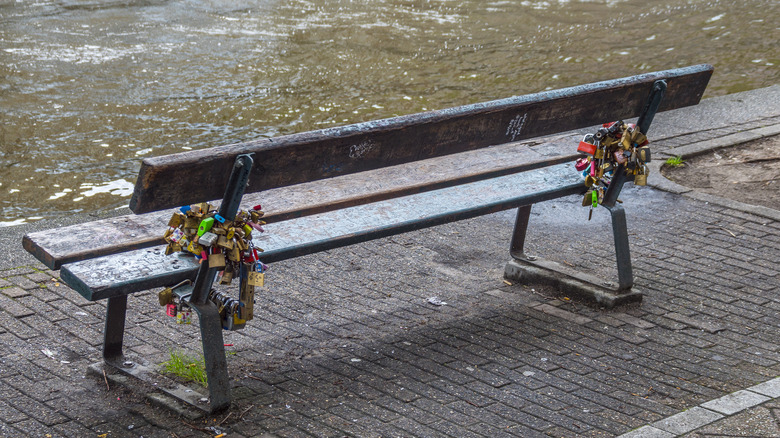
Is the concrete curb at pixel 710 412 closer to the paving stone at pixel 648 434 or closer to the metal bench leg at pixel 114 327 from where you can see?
the paving stone at pixel 648 434

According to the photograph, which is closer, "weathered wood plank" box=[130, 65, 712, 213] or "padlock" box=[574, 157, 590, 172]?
"weathered wood plank" box=[130, 65, 712, 213]

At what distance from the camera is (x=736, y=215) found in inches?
236

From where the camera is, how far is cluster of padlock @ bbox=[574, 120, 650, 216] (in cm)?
455

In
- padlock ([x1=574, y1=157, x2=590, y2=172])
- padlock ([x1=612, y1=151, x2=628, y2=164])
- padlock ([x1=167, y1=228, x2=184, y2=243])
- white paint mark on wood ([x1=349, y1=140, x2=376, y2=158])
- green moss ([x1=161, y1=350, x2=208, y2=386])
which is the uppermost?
white paint mark on wood ([x1=349, y1=140, x2=376, y2=158])

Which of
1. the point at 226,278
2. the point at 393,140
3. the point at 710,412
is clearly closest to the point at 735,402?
the point at 710,412

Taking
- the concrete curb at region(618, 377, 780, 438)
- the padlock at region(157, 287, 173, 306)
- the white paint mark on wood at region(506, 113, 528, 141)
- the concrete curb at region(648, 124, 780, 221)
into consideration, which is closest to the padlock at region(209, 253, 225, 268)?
the padlock at region(157, 287, 173, 306)

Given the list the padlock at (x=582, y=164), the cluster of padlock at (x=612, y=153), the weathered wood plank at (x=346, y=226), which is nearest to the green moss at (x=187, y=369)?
the weathered wood plank at (x=346, y=226)

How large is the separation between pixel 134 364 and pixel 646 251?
3219 millimetres

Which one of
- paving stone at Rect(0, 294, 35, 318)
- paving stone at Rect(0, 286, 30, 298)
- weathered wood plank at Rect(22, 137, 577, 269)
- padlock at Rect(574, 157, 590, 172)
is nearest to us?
weathered wood plank at Rect(22, 137, 577, 269)

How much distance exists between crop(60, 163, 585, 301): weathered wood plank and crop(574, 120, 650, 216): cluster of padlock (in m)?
0.13

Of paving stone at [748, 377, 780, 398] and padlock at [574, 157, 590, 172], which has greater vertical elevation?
padlock at [574, 157, 590, 172]

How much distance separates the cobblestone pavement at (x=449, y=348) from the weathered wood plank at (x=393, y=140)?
3.06 ft

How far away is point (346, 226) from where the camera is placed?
4023 millimetres

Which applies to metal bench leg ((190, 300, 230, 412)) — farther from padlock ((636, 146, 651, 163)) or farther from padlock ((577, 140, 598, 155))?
padlock ((636, 146, 651, 163))
